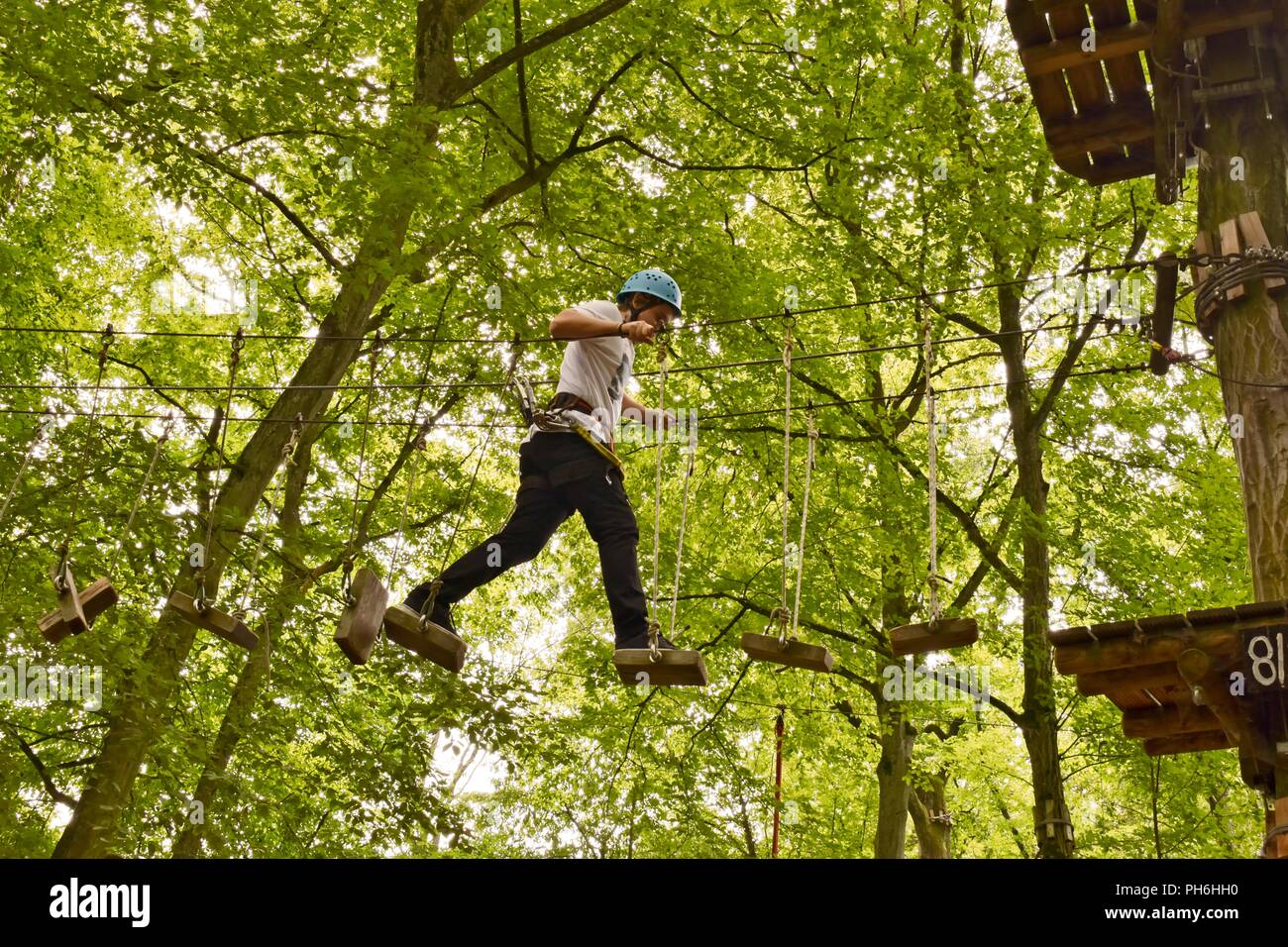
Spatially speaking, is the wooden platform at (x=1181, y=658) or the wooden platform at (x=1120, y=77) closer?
the wooden platform at (x=1181, y=658)

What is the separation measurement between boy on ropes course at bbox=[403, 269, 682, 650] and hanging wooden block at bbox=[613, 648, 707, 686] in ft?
0.80

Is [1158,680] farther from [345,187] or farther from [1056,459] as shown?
[1056,459]

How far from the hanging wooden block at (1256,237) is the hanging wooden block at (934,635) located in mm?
2546

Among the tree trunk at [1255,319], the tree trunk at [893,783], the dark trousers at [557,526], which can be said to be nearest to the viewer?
the dark trousers at [557,526]

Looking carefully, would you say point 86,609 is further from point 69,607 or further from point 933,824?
point 933,824

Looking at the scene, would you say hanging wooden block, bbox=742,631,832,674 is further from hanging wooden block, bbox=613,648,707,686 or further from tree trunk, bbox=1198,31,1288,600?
tree trunk, bbox=1198,31,1288,600

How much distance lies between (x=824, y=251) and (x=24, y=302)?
311 inches

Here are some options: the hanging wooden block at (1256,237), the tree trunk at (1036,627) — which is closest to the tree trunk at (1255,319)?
the hanging wooden block at (1256,237)

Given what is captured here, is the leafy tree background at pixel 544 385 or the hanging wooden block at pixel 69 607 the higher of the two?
the leafy tree background at pixel 544 385

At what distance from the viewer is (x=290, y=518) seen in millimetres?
13188

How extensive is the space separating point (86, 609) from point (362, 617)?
1.90 metres

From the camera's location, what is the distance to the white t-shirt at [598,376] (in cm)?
638

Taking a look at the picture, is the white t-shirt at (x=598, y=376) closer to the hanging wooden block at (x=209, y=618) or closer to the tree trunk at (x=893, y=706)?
the hanging wooden block at (x=209, y=618)

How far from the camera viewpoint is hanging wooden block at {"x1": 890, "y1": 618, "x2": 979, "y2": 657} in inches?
225
